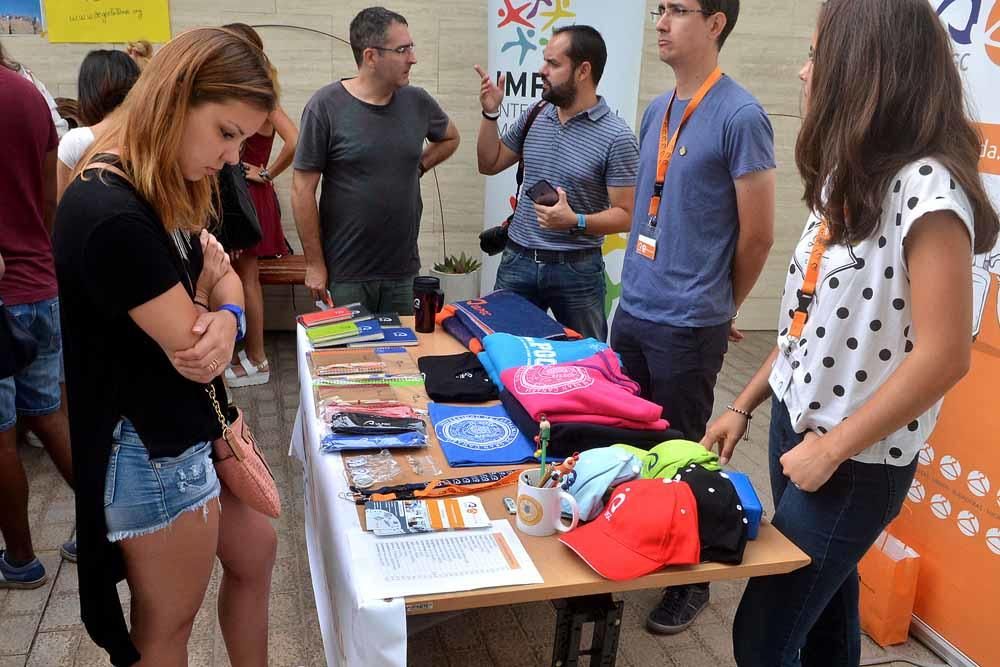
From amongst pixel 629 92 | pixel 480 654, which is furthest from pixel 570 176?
pixel 480 654

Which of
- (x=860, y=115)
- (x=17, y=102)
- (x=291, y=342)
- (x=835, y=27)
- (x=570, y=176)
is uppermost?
(x=835, y=27)

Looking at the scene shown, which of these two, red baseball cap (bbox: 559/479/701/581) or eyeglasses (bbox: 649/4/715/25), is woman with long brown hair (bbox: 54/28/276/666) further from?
eyeglasses (bbox: 649/4/715/25)

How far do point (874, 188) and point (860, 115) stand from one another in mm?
122

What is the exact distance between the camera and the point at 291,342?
500cm

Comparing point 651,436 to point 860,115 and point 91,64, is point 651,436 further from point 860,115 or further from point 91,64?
point 91,64

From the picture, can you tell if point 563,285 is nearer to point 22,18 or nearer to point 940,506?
point 940,506

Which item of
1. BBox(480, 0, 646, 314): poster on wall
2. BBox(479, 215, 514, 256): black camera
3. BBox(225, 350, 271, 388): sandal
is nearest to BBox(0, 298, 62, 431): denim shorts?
BBox(479, 215, 514, 256): black camera

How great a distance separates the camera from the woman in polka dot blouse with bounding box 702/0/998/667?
1214 mm

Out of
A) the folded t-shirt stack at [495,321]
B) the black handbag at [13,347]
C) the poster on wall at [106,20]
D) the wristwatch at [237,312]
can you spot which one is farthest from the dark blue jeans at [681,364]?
the poster on wall at [106,20]

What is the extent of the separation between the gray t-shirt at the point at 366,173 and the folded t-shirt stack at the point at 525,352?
118cm

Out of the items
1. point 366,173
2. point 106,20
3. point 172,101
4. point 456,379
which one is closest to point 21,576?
point 456,379

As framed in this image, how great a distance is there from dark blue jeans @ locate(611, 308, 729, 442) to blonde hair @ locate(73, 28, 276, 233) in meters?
1.38

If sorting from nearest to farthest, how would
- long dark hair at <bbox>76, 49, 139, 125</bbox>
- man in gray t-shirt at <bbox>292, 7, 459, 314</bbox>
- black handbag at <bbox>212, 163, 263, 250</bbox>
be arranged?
black handbag at <bbox>212, 163, 263, 250</bbox>, long dark hair at <bbox>76, 49, 139, 125</bbox>, man in gray t-shirt at <bbox>292, 7, 459, 314</bbox>

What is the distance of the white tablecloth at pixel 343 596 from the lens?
1.21m
